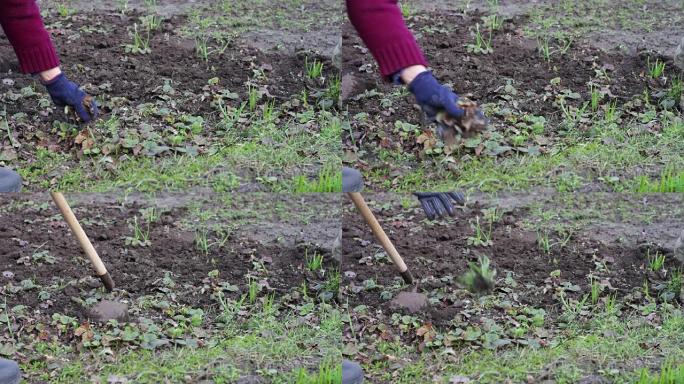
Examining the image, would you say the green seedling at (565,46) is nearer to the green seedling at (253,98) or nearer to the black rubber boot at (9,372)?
the green seedling at (253,98)

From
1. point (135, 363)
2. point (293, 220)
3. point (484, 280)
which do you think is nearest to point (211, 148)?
point (293, 220)

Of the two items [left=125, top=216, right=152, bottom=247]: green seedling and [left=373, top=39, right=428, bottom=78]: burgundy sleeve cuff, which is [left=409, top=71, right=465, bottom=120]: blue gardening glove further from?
[left=125, top=216, right=152, bottom=247]: green seedling

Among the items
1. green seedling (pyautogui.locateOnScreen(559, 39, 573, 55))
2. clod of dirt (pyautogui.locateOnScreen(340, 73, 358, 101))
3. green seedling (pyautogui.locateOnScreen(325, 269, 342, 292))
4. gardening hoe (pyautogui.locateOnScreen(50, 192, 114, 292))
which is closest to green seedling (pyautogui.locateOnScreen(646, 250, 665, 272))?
green seedling (pyautogui.locateOnScreen(559, 39, 573, 55))

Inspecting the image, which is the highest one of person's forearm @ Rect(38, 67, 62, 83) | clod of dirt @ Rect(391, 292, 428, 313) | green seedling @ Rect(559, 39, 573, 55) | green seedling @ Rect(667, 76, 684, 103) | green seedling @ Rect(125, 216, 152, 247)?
person's forearm @ Rect(38, 67, 62, 83)

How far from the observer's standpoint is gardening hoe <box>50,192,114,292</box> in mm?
3623

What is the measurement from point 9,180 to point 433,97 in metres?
1.85

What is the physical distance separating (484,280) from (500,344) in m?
0.24

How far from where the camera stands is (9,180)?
148 inches

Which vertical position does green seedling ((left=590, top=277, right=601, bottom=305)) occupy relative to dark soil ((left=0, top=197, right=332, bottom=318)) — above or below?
below

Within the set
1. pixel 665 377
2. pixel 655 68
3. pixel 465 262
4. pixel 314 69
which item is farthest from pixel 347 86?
pixel 665 377

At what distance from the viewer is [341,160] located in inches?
147

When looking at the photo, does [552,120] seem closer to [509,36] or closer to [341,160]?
[509,36]

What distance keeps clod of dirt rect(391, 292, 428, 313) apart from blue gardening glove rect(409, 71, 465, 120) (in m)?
1.23

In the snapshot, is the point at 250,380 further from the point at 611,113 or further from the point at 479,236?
the point at 611,113
